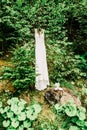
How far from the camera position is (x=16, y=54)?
19.7 feet

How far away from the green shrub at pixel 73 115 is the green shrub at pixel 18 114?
0.55 metres

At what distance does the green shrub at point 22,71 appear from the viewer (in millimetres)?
5852

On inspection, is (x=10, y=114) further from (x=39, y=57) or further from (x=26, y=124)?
(x=39, y=57)

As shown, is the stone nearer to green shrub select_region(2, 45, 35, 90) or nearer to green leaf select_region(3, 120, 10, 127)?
green shrub select_region(2, 45, 35, 90)

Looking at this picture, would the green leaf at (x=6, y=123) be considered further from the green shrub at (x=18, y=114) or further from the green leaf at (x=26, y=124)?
the green leaf at (x=26, y=124)

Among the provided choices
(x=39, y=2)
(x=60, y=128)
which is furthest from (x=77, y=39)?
(x=60, y=128)

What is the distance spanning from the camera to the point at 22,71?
231 inches

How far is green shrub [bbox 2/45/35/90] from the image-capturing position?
585 cm

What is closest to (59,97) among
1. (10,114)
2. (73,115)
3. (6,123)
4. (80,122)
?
(73,115)

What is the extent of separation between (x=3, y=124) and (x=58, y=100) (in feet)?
4.16

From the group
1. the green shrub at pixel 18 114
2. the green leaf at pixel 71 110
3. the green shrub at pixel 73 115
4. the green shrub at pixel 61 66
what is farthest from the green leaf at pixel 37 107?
the green shrub at pixel 61 66

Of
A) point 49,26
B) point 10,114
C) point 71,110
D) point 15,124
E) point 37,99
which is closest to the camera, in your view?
point 15,124

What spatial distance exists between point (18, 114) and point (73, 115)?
1.11 m

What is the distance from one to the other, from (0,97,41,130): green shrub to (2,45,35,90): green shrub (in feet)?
1.34
